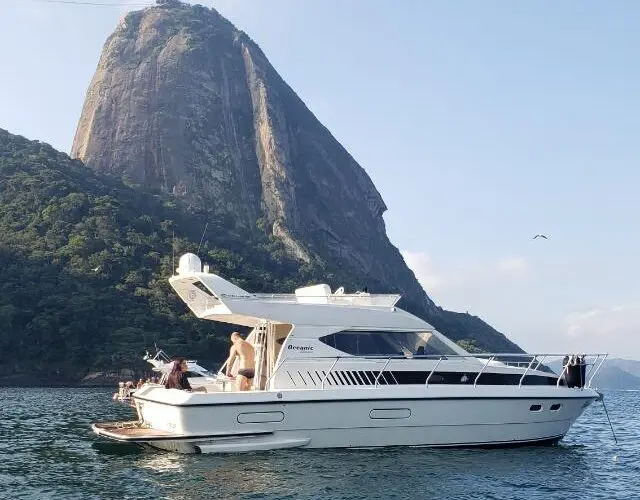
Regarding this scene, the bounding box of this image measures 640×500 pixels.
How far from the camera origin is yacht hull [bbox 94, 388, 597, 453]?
1378cm

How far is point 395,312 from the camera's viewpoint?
54.3 ft

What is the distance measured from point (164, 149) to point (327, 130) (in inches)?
1986

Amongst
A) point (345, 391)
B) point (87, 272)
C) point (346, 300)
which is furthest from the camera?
point (87, 272)

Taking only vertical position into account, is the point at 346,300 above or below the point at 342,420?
above

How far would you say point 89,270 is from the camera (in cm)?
6284

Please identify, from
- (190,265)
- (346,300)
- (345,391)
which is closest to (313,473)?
(345,391)

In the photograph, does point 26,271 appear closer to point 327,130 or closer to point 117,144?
point 117,144

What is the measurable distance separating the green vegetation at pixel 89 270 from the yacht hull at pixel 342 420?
41150 millimetres

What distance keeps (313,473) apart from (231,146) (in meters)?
120

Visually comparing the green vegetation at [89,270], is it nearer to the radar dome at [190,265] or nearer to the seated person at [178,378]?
the radar dome at [190,265]

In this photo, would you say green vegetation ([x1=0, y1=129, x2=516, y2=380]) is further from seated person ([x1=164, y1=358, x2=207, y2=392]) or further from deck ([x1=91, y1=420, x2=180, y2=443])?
seated person ([x1=164, y1=358, x2=207, y2=392])

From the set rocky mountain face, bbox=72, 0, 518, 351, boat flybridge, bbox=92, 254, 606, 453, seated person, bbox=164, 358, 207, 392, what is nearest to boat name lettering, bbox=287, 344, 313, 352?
boat flybridge, bbox=92, 254, 606, 453

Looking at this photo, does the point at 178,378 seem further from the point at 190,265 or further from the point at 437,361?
the point at 437,361

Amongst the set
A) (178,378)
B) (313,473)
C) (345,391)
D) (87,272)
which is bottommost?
(313,473)
